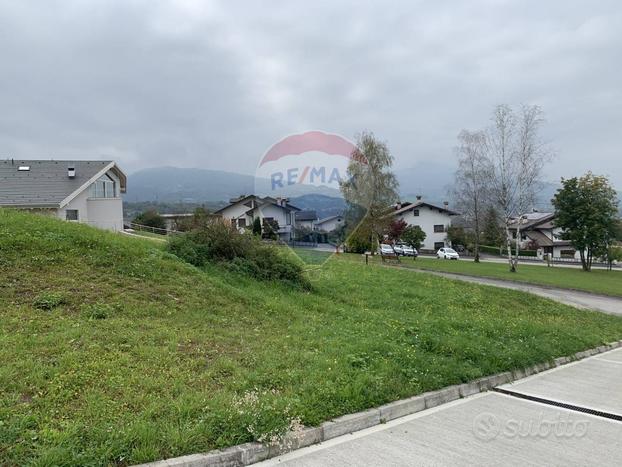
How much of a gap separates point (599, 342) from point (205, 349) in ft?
28.7

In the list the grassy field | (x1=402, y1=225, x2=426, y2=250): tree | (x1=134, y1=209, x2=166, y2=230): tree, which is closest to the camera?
the grassy field

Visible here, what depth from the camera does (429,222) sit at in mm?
66750

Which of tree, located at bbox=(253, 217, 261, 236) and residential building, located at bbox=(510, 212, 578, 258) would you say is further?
residential building, located at bbox=(510, 212, 578, 258)

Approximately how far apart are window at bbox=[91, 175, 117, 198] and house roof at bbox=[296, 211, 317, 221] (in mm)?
27852

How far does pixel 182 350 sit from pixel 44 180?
32.4 metres

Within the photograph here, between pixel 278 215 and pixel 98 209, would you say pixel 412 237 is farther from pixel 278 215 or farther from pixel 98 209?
pixel 278 215

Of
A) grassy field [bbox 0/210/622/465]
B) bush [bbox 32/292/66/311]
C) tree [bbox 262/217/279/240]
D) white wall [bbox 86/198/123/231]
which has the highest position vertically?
white wall [bbox 86/198/123/231]

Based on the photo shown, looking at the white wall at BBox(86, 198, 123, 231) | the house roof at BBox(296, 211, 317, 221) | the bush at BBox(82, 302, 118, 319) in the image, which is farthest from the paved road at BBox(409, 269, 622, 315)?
the white wall at BBox(86, 198, 123, 231)

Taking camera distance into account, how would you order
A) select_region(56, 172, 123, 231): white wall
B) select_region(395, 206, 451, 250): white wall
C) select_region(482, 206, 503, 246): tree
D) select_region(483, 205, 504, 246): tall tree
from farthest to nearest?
select_region(395, 206, 451, 250): white wall → select_region(482, 206, 503, 246): tree → select_region(483, 205, 504, 246): tall tree → select_region(56, 172, 123, 231): white wall

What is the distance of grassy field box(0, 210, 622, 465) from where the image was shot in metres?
3.56

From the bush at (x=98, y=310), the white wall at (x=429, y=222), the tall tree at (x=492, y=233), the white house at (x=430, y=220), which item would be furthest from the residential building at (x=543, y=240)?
the bush at (x=98, y=310)

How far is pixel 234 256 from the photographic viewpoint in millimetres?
11422

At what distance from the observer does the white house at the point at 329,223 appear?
10.7 m

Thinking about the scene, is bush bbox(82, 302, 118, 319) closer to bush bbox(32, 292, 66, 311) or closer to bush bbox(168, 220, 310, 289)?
bush bbox(32, 292, 66, 311)
